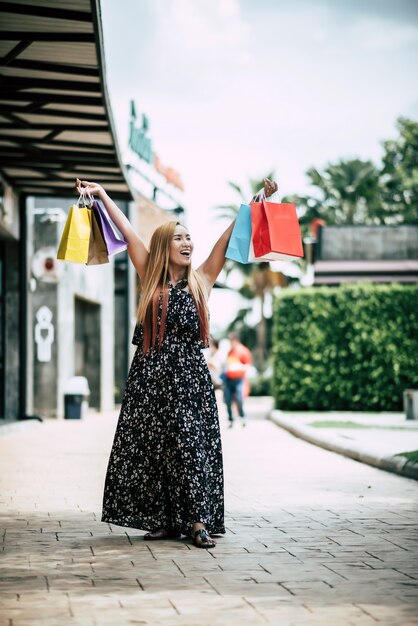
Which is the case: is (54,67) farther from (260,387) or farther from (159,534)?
(260,387)

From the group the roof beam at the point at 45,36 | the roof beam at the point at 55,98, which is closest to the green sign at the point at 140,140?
the roof beam at the point at 55,98

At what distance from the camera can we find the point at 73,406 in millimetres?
24219

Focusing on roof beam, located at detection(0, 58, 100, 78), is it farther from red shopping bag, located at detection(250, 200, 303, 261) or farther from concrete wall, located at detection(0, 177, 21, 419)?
concrete wall, located at detection(0, 177, 21, 419)

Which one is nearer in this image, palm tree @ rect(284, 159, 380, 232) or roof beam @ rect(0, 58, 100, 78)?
roof beam @ rect(0, 58, 100, 78)

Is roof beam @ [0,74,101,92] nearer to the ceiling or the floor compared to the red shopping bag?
nearer to the ceiling

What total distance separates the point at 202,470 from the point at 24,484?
13.6 ft

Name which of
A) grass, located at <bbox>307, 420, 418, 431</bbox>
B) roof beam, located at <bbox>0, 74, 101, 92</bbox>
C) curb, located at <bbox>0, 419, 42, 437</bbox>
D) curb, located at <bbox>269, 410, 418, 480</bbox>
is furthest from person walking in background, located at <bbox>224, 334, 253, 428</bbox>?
roof beam, located at <bbox>0, 74, 101, 92</bbox>

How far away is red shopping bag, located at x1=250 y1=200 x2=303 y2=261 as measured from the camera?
7094 millimetres

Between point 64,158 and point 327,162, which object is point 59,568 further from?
point 327,162

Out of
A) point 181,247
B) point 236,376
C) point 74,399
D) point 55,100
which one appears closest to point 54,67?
point 55,100

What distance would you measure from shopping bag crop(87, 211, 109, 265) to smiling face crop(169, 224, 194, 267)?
19.8 inches

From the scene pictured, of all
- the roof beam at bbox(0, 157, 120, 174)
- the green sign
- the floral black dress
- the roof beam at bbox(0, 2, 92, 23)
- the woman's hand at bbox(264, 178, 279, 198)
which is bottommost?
the floral black dress

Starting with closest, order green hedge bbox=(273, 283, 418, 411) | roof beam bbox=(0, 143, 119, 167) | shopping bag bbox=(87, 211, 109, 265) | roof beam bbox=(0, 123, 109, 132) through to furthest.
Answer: shopping bag bbox=(87, 211, 109, 265), roof beam bbox=(0, 123, 109, 132), roof beam bbox=(0, 143, 119, 167), green hedge bbox=(273, 283, 418, 411)

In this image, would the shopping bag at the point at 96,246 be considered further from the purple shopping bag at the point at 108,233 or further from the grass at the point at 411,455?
the grass at the point at 411,455
